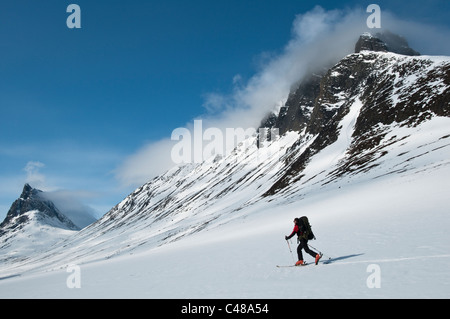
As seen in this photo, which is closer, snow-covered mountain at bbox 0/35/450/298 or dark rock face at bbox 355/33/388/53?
snow-covered mountain at bbox 0/35/450/298

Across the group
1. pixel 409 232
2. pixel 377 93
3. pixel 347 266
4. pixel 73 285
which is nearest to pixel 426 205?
pixel 409 232

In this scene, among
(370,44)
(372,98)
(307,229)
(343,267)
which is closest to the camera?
(343,267)

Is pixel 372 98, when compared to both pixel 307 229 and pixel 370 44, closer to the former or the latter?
pixel 370 44

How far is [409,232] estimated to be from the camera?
13.7 m

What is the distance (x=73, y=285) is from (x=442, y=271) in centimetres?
1440
